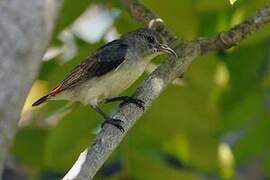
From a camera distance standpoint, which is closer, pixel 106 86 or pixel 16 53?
pixel 16 53

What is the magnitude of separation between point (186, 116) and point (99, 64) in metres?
1.12

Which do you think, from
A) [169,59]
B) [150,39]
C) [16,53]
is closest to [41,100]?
[169,59]

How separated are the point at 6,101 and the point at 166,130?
8.00 feet

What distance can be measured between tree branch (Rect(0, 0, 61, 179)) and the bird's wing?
2.93 meters

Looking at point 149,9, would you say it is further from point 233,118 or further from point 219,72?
point 233,118

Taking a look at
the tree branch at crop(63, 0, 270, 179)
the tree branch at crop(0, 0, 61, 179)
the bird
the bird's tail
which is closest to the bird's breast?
the bird

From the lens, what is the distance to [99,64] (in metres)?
4.47

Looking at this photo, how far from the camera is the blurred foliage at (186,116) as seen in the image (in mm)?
3561

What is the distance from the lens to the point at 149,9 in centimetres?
371

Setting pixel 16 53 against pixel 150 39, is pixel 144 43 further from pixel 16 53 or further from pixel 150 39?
pixel 16 53

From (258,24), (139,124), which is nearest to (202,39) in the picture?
(258,24)

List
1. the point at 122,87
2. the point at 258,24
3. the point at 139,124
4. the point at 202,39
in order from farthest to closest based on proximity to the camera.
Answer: the point at 122,87 < the point at 139,124 < the point at 202,39 < the point at 258,24

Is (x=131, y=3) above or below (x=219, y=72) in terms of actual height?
above

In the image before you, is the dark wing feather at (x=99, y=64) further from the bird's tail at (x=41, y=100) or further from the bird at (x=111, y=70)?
the bird's tail at (x=41, y=100)
